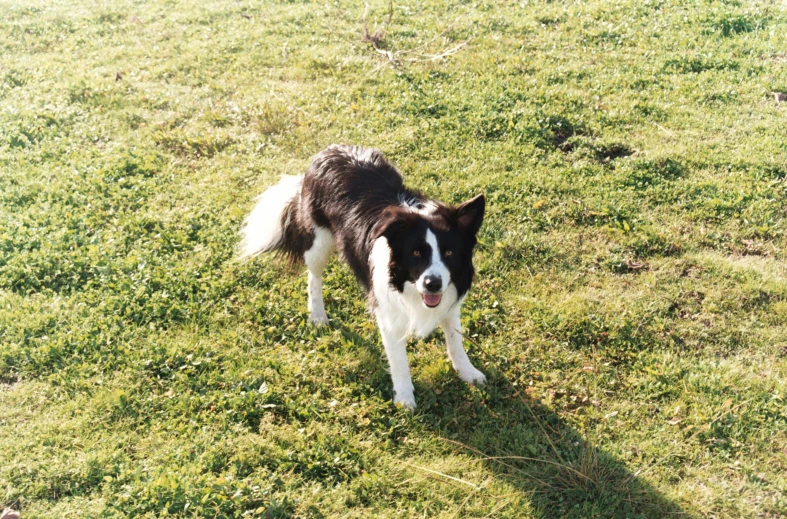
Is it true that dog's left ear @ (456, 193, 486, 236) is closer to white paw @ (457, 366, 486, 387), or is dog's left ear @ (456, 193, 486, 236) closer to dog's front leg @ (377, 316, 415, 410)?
dog's front leg @ (377, 316, 415, 410)

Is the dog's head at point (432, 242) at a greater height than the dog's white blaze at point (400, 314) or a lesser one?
greater

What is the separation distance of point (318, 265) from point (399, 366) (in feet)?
3.97

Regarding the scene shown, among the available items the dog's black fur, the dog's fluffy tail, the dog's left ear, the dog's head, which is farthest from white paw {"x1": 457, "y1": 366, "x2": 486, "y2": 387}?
the dog's fluffy tail

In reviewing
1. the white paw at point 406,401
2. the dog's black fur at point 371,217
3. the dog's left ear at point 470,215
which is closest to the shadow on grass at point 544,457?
the white paw at point 406,401

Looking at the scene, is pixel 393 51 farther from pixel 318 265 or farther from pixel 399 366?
pixel 399 366

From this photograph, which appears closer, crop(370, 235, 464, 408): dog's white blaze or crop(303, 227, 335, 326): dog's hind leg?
crop(370, 235, 464, 408): dog's white blaze

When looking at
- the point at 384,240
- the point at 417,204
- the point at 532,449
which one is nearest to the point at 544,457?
the point at 532,449

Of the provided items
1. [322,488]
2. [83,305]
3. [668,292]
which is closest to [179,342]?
[83,305]

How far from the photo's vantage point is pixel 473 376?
15.8 feet

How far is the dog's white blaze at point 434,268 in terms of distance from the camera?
399 centimetres

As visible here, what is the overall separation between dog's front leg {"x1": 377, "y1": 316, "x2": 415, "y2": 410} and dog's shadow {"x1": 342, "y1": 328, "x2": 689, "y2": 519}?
117 mm

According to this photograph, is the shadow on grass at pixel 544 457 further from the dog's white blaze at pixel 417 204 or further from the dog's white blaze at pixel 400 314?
the dog's white blaze at pixel 417 204

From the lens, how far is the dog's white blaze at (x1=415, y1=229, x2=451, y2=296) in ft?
13.1

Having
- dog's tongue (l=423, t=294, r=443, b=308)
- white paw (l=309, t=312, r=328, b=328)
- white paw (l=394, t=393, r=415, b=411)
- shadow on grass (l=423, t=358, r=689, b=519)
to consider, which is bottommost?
shadow on grass (l=423, t=358, r=689, b=519)
